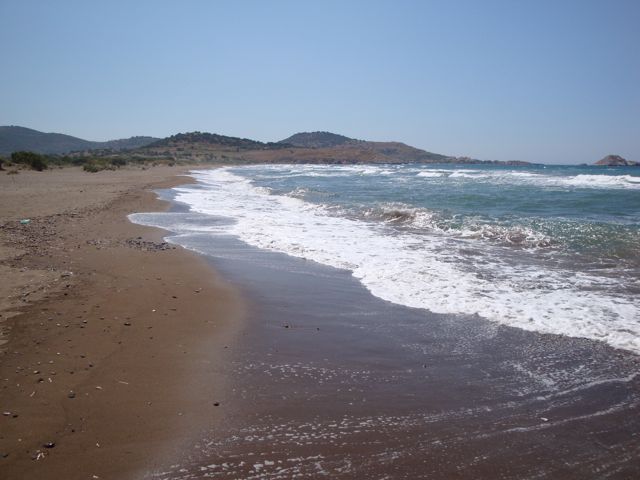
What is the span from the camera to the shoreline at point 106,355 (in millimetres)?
3078

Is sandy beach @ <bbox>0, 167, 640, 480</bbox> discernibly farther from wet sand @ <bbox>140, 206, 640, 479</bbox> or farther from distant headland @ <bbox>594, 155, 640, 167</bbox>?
distant headland @ <bbox>594, 155, 640, 167</bbox>

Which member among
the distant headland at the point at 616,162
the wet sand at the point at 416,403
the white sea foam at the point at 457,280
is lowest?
the wet sand at the point at 416,403

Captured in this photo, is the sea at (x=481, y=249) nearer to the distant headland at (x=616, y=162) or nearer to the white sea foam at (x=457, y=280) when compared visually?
the white sea foam at (x=457, y=280)

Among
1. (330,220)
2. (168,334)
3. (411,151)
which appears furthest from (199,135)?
(168,334)

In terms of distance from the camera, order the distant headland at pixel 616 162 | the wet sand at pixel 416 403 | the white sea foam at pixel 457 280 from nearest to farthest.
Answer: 1. the wet sand at pixel 416 403
2. the white sea foam at pixel 457 280
3. the distant headland at pixel 616 162

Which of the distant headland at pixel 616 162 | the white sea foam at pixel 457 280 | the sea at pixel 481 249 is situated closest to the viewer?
the white sea foam at pixel 457 280

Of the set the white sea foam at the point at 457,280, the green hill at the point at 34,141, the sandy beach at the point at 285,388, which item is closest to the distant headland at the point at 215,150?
the green hill at the point at 34,141

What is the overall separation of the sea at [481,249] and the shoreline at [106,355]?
2.61m

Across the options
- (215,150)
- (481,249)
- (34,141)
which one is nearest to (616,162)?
(215,150)

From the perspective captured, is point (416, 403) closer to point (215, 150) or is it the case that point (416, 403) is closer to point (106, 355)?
point (106, 355)

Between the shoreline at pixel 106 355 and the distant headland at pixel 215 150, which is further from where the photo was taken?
the distant headland at pixel 215 150

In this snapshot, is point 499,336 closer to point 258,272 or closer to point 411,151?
point 258,272

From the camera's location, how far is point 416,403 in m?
3.77

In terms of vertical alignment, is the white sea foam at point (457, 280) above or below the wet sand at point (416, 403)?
above
